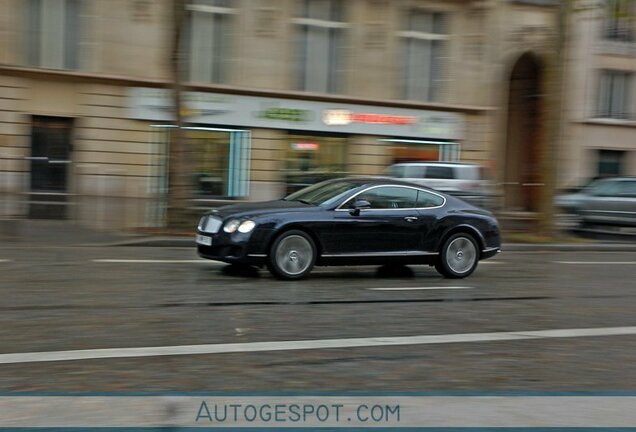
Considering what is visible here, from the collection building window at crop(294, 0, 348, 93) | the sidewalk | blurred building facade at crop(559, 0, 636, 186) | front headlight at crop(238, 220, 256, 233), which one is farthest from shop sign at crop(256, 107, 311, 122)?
front headlight at crop(238, 220, 256, 233)

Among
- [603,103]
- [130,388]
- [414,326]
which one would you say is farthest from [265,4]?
[130,388]

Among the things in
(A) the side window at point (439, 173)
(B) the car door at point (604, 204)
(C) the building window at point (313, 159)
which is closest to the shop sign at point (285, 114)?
(C) the building window at point (313, 159)

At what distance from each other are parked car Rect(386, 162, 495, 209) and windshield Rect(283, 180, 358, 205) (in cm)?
1124

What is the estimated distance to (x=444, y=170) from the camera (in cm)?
2319

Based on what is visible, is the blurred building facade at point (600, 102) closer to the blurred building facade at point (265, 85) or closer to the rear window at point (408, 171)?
the blurred building facade at point (265, 85)

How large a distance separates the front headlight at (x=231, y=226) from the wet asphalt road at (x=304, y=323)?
704 mm

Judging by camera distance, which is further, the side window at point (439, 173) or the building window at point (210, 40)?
the building window at point (210, 40)

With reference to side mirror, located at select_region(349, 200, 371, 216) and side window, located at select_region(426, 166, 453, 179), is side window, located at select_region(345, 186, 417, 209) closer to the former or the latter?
side mirror, located at select_region(349, 200, 371, 216)

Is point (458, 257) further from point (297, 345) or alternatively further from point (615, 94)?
point (615, 94)

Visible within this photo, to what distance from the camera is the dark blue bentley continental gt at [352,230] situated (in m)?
10.6

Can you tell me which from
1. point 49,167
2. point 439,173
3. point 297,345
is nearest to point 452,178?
point 439,173

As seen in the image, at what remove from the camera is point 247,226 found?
34.6 feet

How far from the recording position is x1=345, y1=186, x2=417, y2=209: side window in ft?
37.2

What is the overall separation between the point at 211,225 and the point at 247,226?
66 cm
